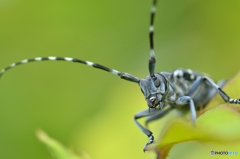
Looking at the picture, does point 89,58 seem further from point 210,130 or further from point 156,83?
point 210,130

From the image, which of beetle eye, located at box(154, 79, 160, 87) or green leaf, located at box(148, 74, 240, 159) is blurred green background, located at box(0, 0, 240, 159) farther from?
green leaf, located at box(148, 74, 240, 159)

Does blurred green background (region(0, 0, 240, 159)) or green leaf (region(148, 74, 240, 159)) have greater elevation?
blurred green background (region(0, 0, 240, 159))

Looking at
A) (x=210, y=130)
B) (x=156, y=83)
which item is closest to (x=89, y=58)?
(x=156, y=83)

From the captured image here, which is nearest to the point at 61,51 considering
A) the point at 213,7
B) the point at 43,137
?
the point at 213,7

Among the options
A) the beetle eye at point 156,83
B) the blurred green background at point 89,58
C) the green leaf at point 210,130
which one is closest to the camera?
the green leaf at point 210,130

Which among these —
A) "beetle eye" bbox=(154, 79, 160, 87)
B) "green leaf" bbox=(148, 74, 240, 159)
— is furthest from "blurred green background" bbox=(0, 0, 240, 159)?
"green leaf" bbox=(148, 74, 240, 159)

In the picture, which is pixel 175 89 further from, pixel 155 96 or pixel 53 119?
pixel 53 119

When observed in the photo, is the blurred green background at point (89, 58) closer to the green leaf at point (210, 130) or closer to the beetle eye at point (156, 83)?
the beetle eye at point (156, 83)

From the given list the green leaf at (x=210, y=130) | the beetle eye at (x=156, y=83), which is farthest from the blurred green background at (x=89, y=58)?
the green leaf at (x=210, y=130)
